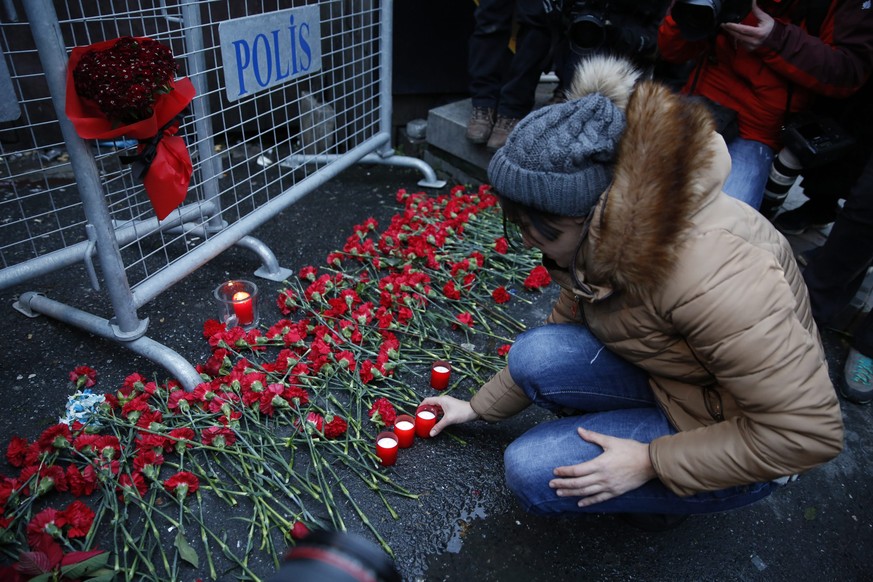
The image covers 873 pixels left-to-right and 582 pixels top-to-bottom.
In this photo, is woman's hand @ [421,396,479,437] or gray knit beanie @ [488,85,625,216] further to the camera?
woman's hand @ [421,396,479,437]

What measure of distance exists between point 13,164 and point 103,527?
2704 mm

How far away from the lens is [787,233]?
2.97 meters

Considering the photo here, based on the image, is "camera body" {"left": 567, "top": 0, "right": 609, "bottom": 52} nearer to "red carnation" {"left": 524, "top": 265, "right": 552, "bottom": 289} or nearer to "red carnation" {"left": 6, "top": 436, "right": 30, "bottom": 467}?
"red carnation" {"left": 524, "top": 265, "right": 552, "bottom": 289}

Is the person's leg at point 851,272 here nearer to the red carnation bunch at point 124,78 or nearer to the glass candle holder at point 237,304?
the glass candle holder at point 237,304

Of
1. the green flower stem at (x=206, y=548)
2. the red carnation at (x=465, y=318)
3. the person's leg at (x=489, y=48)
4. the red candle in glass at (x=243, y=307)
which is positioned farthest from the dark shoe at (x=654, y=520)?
the person's leg at (x=489, y=48)

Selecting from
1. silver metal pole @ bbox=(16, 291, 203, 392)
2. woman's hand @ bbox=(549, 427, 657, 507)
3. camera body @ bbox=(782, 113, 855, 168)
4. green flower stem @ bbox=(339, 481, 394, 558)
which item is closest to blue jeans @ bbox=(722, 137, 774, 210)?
camera body @ bbox=(782, 113, 855, 168)

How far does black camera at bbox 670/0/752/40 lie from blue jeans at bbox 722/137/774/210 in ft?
1.60

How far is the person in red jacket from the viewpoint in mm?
2186

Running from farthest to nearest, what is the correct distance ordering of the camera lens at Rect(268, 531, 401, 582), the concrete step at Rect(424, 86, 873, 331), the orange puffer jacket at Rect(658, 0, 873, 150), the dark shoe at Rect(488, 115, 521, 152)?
the concrete step at Rect(424, 86, 873, 331) → the dark shoe at Rect(488, 115, 521, 152) → the orange puffer jacket at Rect(658, 0, 873, 150) → the camera lens at Rect(268, 531, 401, 582)

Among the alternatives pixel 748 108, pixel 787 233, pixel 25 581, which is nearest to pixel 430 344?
pixel 25 581

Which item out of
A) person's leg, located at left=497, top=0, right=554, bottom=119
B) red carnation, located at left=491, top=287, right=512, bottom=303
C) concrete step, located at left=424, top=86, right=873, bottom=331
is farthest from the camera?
concrete step, located at left=424, top=86, right=873, bottom=331

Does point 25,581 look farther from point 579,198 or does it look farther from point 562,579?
point 579,198

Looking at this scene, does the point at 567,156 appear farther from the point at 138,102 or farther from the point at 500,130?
the point at 500,130

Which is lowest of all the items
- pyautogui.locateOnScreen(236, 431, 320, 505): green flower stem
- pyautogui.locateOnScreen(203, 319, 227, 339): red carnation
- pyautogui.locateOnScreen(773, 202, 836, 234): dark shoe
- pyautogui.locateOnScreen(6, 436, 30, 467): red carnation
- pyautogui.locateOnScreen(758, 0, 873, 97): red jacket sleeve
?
pyautogui.locateOnScreen(236, 431, 320, 505): green flower stem
